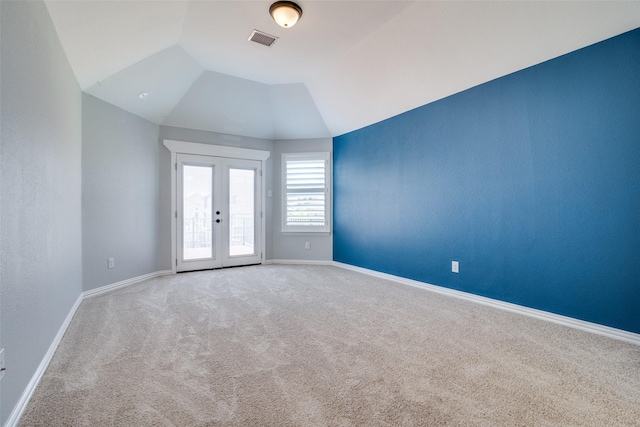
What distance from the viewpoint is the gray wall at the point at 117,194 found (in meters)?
3.49

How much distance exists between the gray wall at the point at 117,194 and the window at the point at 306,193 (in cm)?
213

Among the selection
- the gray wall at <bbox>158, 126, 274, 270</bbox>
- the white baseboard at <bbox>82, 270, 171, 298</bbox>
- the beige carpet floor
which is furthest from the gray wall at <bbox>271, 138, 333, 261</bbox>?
the beige carpet floor

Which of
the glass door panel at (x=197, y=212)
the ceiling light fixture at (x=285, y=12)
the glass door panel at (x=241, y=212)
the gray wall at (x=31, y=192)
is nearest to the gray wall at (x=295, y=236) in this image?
the glass door panel at (x=241, y=212)

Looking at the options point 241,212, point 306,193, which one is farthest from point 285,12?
point 241,212

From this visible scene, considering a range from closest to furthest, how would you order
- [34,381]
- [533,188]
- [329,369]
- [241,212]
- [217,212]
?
[34,381] < [329,369] < [533,188] < [217,212] < [241,212]

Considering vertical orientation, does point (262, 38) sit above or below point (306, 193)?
above

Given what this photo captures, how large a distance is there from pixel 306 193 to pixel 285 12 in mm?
3161

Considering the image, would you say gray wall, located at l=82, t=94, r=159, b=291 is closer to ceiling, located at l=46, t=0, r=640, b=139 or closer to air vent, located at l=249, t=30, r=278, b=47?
ceiling, located at l=46, t=0, r=640, b=139

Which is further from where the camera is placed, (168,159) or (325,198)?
(325,198)

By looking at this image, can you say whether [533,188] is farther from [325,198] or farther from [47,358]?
[47,358]

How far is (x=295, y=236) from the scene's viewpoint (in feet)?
18.4

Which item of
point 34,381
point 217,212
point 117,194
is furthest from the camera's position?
point 217,212

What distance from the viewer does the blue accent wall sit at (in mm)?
2359

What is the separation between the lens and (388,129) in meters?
4.46
